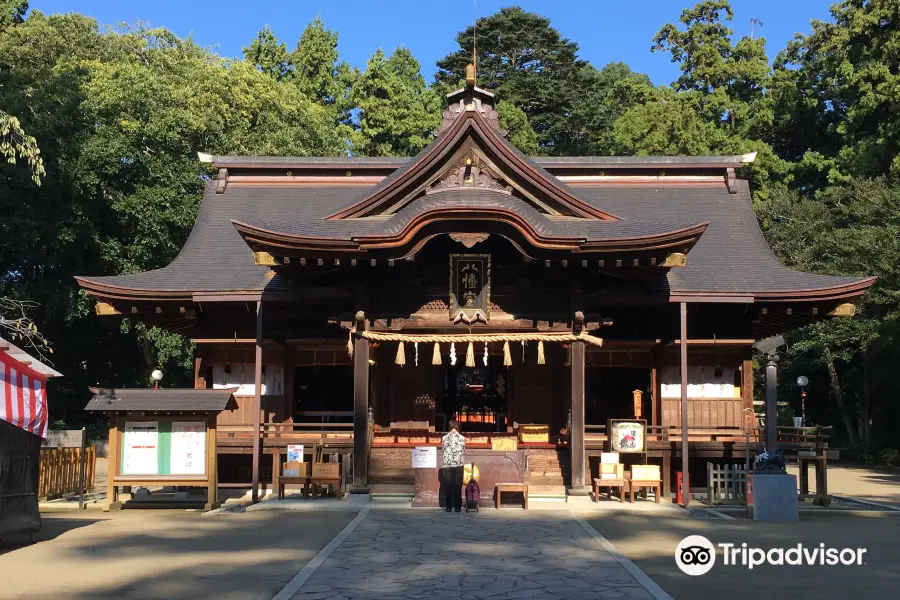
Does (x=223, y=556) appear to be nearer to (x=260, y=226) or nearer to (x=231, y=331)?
(x=260, y=226)

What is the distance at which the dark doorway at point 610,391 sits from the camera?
919 inches

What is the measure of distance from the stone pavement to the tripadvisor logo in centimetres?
95

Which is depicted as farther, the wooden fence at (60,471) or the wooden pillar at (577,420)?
the wooden pillar at (577,420)

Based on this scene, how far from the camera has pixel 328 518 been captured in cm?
1563

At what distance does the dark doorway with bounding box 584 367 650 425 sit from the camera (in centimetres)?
2334

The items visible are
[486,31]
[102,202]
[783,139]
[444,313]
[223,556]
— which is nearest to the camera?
[223,556]

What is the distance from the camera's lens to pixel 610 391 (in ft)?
77.4

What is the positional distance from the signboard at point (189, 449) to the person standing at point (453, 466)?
4548 millimetres

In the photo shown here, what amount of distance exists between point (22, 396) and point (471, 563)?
248 inches

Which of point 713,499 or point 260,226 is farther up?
point 260,226

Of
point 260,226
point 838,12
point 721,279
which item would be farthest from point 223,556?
point 838,12

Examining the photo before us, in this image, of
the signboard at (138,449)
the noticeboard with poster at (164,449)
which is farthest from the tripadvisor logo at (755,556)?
the signboard at (138,449)

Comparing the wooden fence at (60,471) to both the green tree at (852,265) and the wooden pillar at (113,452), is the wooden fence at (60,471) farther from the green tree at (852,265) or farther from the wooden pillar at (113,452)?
the green tree at (852,265)

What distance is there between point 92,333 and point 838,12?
1518 inches
